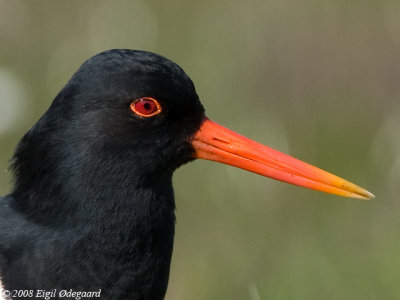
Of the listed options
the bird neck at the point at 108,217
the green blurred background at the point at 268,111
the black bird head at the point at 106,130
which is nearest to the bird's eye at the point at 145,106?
the black bird head at the point at 106,130

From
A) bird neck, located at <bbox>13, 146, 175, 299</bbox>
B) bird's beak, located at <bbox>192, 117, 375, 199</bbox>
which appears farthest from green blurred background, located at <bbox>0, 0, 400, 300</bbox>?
bird neck, located at <bbox>13, 146, 175, 299</bbox>

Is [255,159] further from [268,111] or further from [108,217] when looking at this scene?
[268,111]

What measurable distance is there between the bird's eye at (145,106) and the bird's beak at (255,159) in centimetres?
35

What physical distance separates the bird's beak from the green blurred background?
126 centimetres

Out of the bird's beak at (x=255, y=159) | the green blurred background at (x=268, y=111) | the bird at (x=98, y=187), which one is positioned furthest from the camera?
the green blurred background at (x=268, y=111)

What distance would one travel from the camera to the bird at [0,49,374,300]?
15.9 feet

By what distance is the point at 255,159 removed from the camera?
17.6ft

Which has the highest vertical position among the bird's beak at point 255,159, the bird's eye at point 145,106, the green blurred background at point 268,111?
the bird's eye at point 145,106

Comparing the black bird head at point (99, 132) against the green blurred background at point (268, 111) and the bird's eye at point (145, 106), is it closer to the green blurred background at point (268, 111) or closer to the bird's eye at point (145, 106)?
the bird's eye at point (145, 106)

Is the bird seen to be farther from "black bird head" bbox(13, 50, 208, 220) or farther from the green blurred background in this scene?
the green blurred background

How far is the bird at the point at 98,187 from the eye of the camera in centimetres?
483

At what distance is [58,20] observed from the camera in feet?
32.3

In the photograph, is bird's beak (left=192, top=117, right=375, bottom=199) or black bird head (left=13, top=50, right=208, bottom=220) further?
bird's beak (left=192, top=117, right=375, bottom=199)

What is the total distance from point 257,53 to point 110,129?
492 cm
